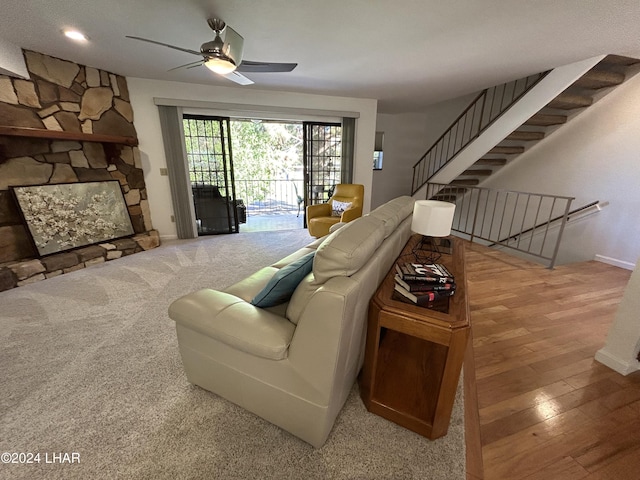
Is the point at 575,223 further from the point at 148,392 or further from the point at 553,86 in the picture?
the point at 148,392

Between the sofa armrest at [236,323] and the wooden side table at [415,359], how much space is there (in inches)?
17.6

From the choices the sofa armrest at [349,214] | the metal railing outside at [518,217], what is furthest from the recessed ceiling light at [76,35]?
the metal railing outside at [518,217]

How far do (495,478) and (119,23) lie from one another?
393cm

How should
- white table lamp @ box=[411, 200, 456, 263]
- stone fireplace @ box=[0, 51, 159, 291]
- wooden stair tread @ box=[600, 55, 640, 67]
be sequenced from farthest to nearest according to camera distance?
1. wooden stair tread @ box=[600, 55, 640, 67]
2. stone fireplace @ box=[0, 51, 159, 291]
3. white table lamp @ box=[411, 200, 456, 263]

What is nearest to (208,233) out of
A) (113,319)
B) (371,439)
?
(113,319)

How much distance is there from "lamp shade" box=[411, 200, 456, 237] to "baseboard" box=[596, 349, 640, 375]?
4.22 feet

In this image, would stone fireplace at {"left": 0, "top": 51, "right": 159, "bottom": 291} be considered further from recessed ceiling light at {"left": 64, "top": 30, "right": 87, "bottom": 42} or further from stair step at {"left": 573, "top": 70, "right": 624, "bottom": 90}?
stair step at {"left": 573, "top": 70, "right": 624, "bottom": 90}

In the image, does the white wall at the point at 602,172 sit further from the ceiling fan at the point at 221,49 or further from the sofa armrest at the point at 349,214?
the ceiling fan at the point at 221,49

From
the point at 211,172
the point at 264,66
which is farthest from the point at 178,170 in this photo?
the point at 264,66

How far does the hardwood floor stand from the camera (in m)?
1.18

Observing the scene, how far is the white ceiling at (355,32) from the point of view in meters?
1.96

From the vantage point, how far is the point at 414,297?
121 cm

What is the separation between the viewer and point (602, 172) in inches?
138

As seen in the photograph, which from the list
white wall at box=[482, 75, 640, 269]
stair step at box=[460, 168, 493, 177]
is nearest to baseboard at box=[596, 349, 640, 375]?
white wall at box=[482, 75, 640, 269]
